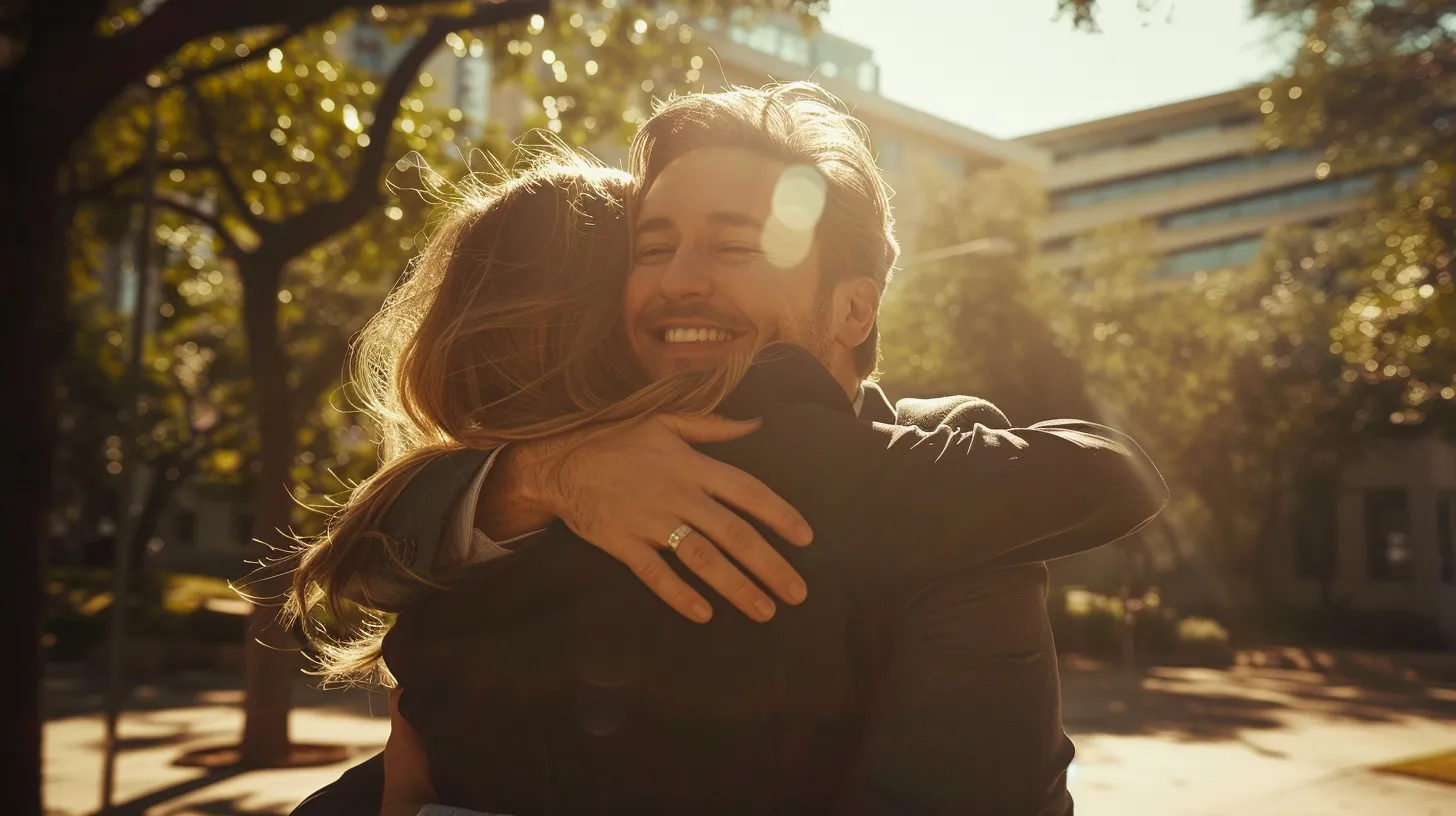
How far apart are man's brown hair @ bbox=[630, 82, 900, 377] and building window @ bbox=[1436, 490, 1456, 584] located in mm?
37841

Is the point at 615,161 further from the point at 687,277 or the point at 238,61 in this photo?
the point at 687,277

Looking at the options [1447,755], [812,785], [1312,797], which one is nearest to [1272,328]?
[1447,755]

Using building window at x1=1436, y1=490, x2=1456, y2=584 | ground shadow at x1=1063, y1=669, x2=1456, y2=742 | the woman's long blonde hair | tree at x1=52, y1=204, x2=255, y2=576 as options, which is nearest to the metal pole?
the woman's long blonde hair

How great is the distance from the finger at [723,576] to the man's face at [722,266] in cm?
50

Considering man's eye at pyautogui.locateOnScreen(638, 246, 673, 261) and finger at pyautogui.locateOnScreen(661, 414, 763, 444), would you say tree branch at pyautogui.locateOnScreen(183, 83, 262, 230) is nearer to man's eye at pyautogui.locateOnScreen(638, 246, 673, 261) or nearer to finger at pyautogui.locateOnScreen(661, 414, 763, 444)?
man's eye at pyautogui.locateOnScreen(638, 246, 673, 261)

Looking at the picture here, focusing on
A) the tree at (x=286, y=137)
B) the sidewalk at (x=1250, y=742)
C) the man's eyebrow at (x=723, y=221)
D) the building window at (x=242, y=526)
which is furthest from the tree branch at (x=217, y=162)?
the building window at (x=242, y=526)

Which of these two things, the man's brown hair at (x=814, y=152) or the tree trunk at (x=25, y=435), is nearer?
the man's brown hair at (x=814, y=152)

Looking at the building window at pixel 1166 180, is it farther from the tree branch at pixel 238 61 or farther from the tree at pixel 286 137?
the tree branch at pixel 238 61

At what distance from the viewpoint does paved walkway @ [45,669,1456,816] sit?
1026 cm

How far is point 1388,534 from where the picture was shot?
36969mm

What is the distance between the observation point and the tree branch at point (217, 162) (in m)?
9.77

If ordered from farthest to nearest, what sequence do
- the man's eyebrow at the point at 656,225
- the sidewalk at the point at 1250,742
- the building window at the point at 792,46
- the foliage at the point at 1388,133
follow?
1. the building window at the point at 792,46
2. the foliage at the point at 1388,133
3. the sidewalk at the point at 1250,742
4. the man's eyebrow at the point at 656,225

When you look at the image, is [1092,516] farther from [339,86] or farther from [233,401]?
[233,401]

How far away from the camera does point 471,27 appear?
299 inches
